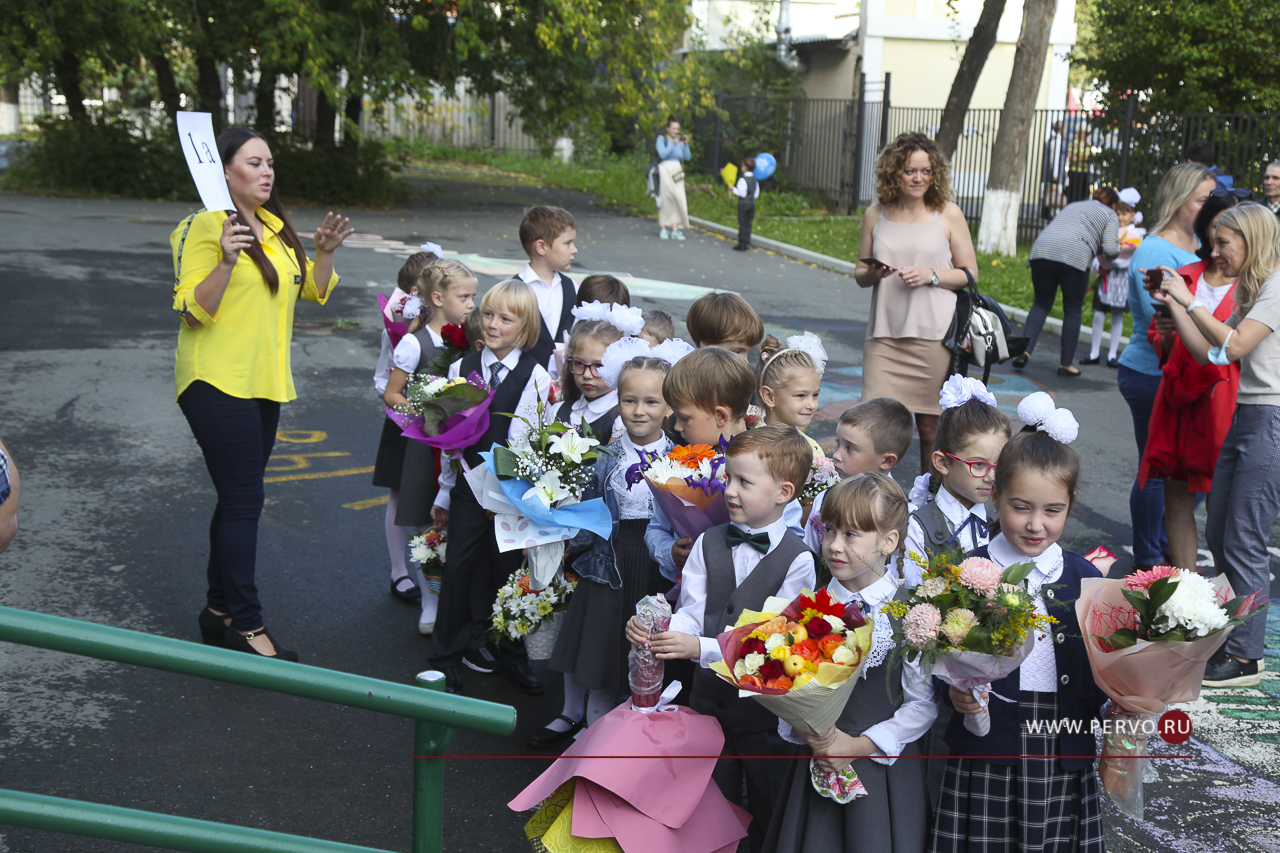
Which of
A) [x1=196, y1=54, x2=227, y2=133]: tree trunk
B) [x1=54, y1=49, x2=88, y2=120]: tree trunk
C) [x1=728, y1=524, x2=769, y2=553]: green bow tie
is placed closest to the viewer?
[x1=728, y1=524, x2=769, y2=553]: green bow tie

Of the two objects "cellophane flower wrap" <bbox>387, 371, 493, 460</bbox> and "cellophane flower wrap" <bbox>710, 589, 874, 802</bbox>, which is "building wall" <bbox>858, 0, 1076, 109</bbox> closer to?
"cellophane flower wrap" <bbox>387, 371, 493, 460</bbox>

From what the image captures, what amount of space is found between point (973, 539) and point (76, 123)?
2275 centimetres

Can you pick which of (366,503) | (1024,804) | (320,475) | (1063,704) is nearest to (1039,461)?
(1063,704)

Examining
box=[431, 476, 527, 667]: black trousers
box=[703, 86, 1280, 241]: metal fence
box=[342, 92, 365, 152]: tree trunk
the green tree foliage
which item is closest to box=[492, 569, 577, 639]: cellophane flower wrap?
box=[431, 476, 527, 667]: black trousers

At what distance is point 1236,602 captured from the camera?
2.41 metres

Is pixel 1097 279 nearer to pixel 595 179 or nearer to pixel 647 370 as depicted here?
pixel 647 370

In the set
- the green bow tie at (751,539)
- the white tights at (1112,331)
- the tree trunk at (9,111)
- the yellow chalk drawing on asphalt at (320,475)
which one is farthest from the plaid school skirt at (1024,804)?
the tree trunk at (9,111)

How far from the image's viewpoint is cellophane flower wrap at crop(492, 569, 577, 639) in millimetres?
3945

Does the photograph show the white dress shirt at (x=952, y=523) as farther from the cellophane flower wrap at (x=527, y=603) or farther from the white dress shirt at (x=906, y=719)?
the cellophane flower wrap at (x=527, y=603)

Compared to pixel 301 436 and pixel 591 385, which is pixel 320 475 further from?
pixel 591 385

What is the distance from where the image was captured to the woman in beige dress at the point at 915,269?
561 centimetres

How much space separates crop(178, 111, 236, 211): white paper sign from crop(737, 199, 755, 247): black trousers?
1409 centimetres

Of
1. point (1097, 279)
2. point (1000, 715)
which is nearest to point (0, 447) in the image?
point (1000, 715)

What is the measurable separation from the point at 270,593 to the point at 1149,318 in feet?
14.6
